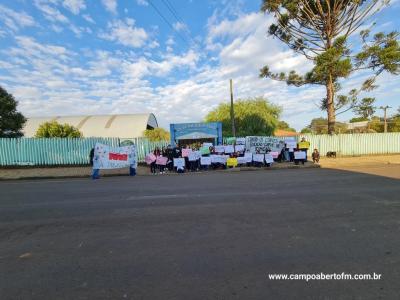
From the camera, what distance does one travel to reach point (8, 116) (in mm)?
20969

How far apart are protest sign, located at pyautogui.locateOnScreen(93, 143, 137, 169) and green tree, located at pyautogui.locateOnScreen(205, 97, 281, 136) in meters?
17.6

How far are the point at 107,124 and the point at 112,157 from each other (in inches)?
1367

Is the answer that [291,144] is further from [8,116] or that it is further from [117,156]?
[8,116]

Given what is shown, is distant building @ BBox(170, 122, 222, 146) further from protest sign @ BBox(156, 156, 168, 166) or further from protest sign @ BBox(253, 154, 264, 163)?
protest sign @ BBox(156, 156, 168, 166)

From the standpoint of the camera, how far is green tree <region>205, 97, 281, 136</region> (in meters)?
31.9

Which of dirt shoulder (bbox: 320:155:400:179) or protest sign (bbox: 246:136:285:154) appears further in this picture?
protest sign (bbox: 246:136:285:154)

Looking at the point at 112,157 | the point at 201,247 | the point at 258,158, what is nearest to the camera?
the point at 201,247

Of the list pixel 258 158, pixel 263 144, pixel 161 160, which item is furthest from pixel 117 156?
pixel 263 144

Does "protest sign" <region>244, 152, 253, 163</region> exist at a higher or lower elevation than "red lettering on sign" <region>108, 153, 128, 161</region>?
lower

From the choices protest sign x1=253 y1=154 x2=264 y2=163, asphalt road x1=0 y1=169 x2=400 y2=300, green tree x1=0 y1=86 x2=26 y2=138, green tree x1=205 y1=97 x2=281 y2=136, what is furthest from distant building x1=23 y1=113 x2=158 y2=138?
asphalt road x1=0 y1=169 x2=400 y2=300

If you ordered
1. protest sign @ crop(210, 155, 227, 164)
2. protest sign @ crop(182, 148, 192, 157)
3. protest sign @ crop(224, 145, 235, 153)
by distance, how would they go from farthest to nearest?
protest sign @ crop(224, 145, 235, 153)
protest sign @ crop(210, 155, 227, 164)
protest sign @ crop(182, 148, 192, 157)

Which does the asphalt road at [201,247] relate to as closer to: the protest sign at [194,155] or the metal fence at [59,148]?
the protest sign at [194,155]

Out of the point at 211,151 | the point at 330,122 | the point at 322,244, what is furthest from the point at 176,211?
the point at 330,122

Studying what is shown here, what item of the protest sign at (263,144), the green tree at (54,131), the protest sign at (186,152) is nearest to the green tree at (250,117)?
the protest sign at (263,144)
